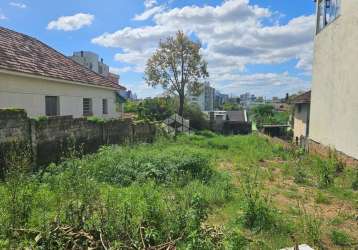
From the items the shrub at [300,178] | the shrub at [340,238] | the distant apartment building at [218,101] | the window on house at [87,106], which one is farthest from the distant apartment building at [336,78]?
the distant apartment building at [218,101]

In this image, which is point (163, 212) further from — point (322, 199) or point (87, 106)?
point (87, 106)

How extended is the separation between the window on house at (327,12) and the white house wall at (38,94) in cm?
1126

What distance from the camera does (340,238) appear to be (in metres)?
4.64

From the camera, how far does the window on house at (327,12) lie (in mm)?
11242

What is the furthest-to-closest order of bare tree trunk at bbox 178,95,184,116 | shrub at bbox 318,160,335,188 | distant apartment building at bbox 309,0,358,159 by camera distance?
bare tree trunk at bbox 178,95,184,116
distant apartment building at bbox 309,0,358,159
shrub at bbox 318,160,335,188

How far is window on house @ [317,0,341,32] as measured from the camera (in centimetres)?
1124

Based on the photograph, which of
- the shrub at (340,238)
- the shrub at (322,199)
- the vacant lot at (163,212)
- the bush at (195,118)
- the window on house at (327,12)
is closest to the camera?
the vacant lot at (163,212)

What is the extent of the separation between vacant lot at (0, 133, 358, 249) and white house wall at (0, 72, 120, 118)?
5221 millimetres

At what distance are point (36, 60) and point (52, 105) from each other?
203cm

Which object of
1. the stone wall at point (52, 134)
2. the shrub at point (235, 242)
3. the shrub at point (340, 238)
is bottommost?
the shrub at point (340, 238)

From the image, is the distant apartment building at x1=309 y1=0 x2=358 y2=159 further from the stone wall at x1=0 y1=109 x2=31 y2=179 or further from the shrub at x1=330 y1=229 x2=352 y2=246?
the stone wall at x1=0 y1=109 x2=31 y2=179

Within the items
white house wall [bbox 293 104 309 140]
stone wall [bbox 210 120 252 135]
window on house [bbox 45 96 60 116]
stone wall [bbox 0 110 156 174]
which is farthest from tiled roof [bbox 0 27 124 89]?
stone wall [bbox 210 120 252 135]

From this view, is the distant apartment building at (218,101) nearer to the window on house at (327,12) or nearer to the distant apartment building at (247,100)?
the distant apartment building at (247,100)

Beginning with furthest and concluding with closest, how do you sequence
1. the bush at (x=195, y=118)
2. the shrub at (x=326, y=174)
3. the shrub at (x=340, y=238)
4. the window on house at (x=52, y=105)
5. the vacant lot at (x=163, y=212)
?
the bush at (x=195, y=118)
the window on house at (x=52, y=105)
the shrub at (x=326, y=174)
the shrub at (x=340, y=238)
the vacant lot at (x=163, y=212)
